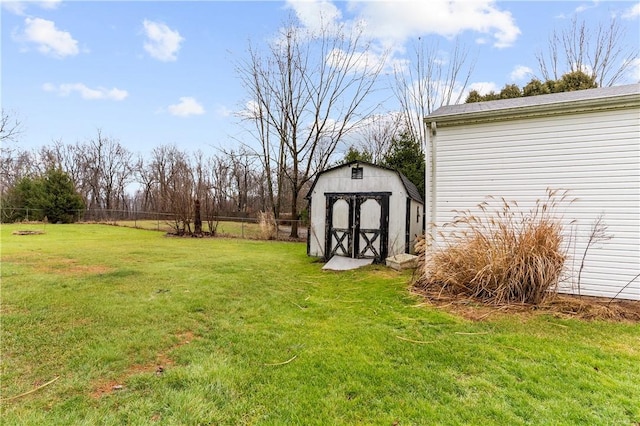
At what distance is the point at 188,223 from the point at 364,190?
9.65 m

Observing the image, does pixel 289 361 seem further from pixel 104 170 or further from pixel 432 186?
pixel 104 170

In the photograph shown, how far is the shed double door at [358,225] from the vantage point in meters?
8.45

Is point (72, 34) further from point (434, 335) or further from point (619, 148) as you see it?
point (619, 148)

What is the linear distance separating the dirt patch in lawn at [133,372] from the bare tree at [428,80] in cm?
1596

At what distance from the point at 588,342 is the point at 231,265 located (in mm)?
6439

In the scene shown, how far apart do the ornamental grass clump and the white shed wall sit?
2811 millimetres

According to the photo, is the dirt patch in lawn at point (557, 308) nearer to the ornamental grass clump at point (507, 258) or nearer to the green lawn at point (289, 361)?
the ornamental grass clump at point (507, 258)

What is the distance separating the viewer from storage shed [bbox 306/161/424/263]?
8.37m

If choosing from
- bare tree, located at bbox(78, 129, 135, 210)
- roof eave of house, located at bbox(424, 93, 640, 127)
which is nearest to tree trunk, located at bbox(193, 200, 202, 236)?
roof eave of house, located at bbox(424, 93, 640, 127)

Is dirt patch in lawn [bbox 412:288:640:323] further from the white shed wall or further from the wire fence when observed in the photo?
the wire fence

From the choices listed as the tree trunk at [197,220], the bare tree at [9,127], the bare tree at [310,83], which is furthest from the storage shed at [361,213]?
the bare tree at [9,127]

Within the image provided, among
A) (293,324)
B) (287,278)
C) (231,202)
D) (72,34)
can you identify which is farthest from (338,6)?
(231,202)

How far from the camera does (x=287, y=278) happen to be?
638 centimetres

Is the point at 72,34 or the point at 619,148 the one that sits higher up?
the point at 72,34
